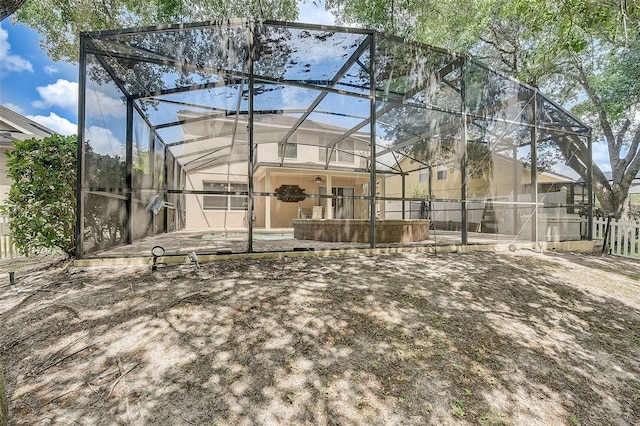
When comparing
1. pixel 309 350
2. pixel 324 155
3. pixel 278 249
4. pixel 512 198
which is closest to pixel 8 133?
pixel 324 155

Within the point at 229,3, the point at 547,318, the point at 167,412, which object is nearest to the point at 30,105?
the point at 229,3

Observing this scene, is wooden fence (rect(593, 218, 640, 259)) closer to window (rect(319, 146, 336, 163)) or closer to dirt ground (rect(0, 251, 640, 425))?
dirt ground (rect(0, 251, 640, 425))

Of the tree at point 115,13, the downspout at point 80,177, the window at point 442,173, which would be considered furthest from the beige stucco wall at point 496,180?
the downspout at point 80,177

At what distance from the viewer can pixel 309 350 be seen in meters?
2.11

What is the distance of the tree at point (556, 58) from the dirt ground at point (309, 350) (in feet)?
20.6

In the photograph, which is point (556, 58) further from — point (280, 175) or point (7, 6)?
point (7, 6)

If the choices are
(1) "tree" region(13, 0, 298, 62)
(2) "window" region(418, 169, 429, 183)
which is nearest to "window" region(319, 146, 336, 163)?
(2) "window" region(418, 169, 429, 183)

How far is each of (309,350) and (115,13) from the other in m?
10.9

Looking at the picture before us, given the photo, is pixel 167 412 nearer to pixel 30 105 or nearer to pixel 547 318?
pixel 547 318

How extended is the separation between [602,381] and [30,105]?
59.0 feet

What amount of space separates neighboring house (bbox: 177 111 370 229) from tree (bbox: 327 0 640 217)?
3.60 metres

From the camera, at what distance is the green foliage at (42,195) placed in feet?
12.2

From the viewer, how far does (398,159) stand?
998 centimetres

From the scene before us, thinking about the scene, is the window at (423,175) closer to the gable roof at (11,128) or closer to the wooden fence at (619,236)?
the wooden fence at (619,236)
